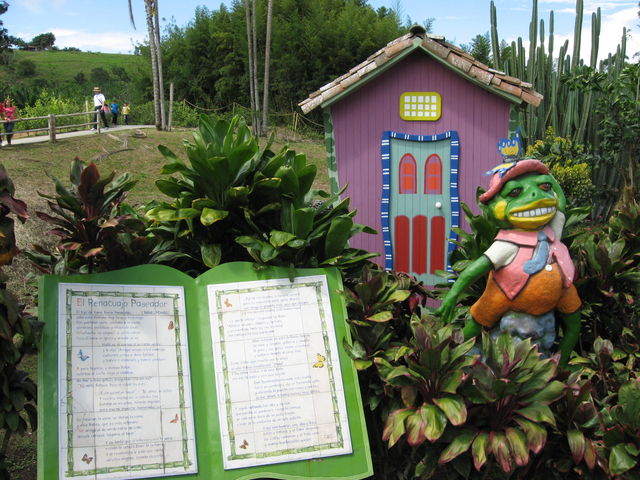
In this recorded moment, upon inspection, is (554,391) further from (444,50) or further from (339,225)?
(444,50)

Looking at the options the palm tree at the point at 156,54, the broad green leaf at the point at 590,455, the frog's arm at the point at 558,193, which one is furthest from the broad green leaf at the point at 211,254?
the palm tree at the point at 156,54

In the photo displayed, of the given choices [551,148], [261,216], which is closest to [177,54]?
[551,148]

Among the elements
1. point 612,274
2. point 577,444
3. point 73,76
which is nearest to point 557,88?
point 612,274

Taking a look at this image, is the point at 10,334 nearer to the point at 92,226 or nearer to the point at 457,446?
the point at 92,226

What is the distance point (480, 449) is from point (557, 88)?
33.9ft

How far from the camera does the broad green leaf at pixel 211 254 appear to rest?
3566 mm

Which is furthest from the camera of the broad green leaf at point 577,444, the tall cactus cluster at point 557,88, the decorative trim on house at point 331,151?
the tall cactus cluster at point 557,88

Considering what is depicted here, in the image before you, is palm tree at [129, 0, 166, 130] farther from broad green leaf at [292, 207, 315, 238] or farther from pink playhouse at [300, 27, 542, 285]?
broad green leaf at [292, 207, 315, 238]

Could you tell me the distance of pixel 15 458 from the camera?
3.96 meters

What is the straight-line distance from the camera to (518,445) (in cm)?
292

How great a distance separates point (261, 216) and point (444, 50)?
313 centimetres

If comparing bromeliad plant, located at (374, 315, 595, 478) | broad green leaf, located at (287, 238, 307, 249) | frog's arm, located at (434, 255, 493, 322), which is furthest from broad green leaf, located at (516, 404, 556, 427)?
broad green leaf, located at (287, 238, 307, 249)

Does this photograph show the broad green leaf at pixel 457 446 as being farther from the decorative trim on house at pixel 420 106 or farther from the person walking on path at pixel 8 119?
the person walking on path at pixel 8 119

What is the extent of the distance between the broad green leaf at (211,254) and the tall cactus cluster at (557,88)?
31.4ft
